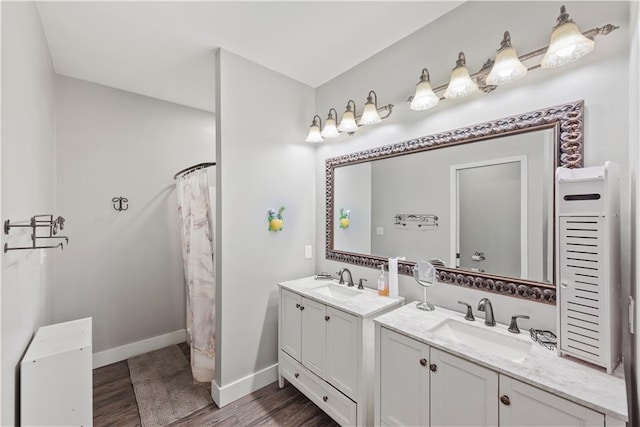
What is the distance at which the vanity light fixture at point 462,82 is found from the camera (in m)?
1.53

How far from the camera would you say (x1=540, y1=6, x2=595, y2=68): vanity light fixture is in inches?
46.0

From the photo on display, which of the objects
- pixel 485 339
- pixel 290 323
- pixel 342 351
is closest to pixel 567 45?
pixel 485 339

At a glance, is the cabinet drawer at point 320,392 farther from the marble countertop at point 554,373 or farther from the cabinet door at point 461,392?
the marble countertop at point 554,373

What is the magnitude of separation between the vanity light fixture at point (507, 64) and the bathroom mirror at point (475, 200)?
0.70 feet

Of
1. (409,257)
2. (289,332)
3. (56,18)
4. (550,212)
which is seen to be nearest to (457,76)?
(550,212)

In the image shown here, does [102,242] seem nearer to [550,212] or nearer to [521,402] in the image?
[521,402]

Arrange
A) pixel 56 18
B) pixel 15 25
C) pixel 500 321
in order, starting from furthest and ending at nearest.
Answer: pixel 56 18, pixel 500 321, pixel 15 25

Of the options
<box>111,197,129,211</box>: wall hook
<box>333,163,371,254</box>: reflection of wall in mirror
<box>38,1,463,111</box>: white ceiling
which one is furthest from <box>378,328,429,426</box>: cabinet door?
<box>111,197,129,211</box>: wall hook

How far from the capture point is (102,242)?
264 cm

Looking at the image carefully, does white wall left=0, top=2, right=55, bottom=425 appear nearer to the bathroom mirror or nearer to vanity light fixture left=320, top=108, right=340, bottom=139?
vanity light fixture left=320, top=108, right=340, bottom=139

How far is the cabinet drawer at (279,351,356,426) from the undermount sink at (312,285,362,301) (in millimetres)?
562

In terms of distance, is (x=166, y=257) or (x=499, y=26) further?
(x=166, y=257)

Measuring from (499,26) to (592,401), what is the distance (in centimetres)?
178

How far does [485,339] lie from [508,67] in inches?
55.1
